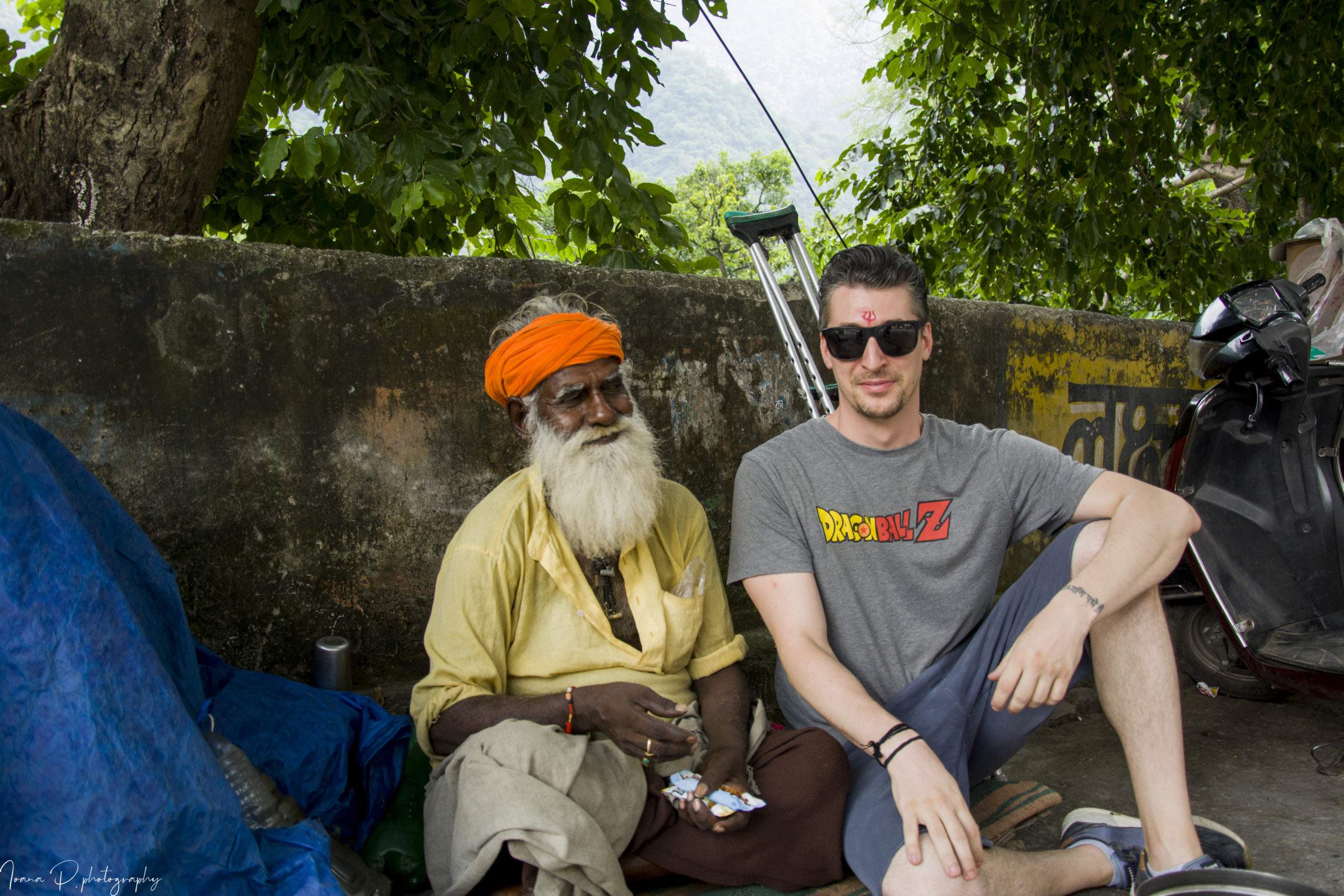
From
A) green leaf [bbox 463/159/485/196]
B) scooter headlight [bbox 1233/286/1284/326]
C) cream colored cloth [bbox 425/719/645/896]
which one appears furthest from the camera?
scooter headlight [bbox 1233/286/1284/326]

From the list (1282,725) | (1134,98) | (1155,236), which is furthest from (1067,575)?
(1134,98)

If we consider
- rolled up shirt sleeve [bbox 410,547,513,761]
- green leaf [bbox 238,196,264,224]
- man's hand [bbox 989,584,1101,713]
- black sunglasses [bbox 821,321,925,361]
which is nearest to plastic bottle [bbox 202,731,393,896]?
rolled up shirt sleeve [bbox 410,547,513,761]

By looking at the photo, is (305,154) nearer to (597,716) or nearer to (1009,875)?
(597,716)

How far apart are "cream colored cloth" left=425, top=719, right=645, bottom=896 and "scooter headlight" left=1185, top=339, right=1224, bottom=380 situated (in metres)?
2.74

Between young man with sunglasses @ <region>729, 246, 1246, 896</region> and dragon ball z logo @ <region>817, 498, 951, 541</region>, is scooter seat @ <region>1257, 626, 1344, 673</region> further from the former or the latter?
dragon ball z logo @ <region>817, 498, 951, 541</region>

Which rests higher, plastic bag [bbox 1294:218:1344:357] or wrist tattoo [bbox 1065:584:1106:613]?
plastic bag [bbox 1294:218:1344:357]

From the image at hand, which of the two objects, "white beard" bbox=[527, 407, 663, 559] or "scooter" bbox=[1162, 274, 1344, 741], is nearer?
"white beard" bbox=[527, 407, 663, 559]

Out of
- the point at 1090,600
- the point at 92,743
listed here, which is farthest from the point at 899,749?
the point at 92,743

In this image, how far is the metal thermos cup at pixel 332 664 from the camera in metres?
2.45

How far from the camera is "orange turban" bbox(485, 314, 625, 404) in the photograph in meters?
2.25

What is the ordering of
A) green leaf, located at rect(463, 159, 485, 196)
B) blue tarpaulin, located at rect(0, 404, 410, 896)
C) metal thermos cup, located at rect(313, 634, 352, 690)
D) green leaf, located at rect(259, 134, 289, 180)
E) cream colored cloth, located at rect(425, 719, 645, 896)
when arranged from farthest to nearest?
green leaf, located at rect(463, 159, 485, 196)
green leaf, located at rect(259, 134, 289, 180)
metal thermos cup, located at rect(313, 634, 352, 690)
cream colored cloth, located at rect(425, 719, 645, 896)
blue tarpaulin, located at rect(0, 404, 410, 896)

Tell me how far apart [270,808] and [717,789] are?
962 mm

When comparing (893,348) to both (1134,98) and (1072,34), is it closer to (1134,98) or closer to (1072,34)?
(1072,34)

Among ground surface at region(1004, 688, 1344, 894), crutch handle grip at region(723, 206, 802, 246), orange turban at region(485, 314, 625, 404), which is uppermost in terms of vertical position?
crutch handle grip at region(723, 206, 802, 246)
